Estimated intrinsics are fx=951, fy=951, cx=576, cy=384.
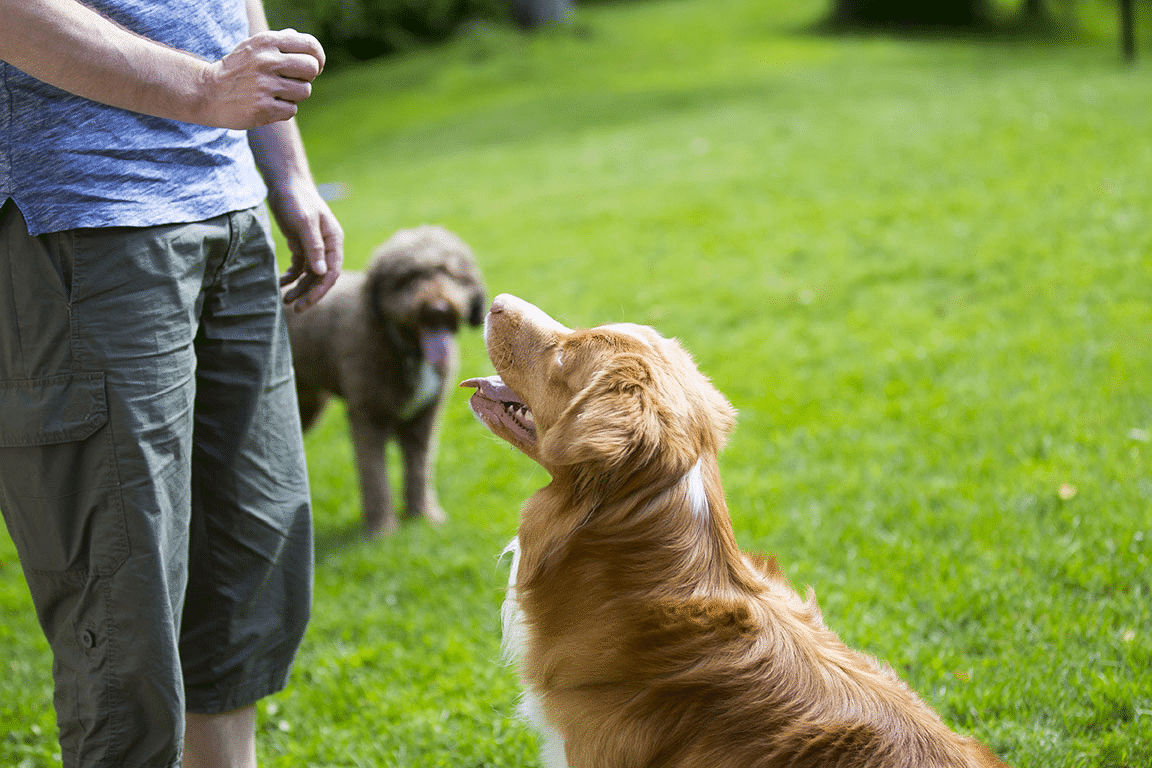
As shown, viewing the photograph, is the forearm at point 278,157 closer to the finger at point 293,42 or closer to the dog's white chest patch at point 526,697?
the finger at point 293,42

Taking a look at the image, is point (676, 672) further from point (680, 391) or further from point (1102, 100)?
point (1102, 100)

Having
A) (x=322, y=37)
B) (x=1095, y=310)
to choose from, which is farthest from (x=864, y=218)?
(x=322, y=37)

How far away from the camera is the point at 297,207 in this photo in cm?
249

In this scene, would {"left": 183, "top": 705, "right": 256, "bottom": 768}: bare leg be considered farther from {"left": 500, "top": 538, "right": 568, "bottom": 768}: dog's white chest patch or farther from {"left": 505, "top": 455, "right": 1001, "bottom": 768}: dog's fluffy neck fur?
{"left": 505, "top": 455, "right": 1001, "bottom": 768}: dog's fluffy neck fur

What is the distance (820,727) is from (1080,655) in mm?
1685

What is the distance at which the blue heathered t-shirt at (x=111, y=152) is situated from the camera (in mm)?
1905

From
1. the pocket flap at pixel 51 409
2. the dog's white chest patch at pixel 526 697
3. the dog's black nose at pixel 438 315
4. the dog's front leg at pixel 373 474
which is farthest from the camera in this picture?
the dog's front leg at pixel 373 474

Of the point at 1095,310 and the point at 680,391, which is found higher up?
the point at 680,391

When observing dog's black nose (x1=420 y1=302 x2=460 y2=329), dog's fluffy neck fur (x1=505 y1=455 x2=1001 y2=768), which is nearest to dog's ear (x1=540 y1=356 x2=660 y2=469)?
dog's fluffy neck fur (x1=505 y1=455 x2=1001 y2=768)

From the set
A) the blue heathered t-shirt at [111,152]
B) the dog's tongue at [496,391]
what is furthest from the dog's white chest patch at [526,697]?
the blue heathered t-shirt at [111,152]

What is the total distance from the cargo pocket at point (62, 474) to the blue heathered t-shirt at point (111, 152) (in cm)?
34

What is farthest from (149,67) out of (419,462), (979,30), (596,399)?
(979,30)

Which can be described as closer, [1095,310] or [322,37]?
[1095,310]

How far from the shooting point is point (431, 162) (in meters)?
13.2
